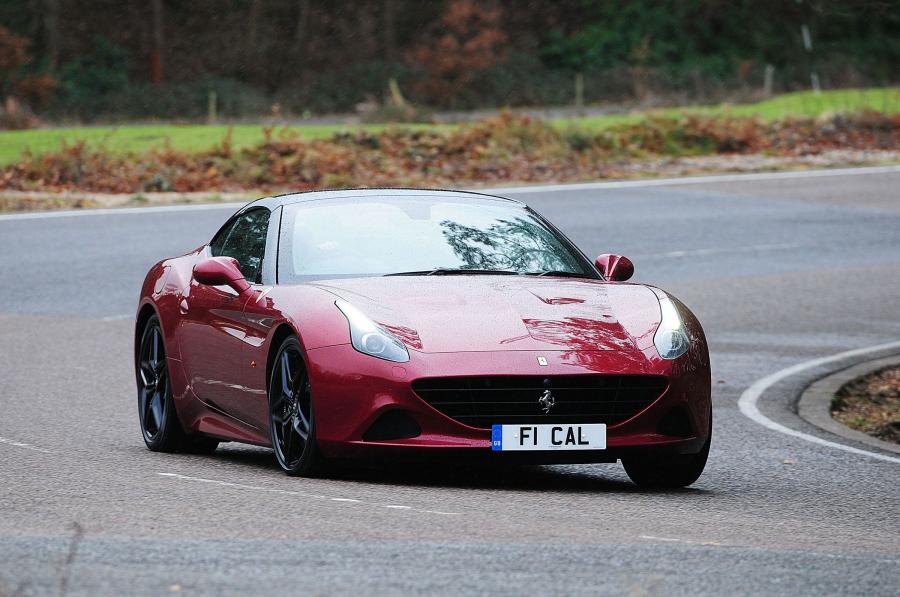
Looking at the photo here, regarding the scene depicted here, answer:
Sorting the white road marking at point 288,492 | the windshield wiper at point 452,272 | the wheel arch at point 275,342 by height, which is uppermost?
the windshield wiper at point 452,272

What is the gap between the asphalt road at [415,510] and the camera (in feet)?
17.5

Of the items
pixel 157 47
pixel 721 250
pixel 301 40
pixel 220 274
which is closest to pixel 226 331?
pixel 220 274

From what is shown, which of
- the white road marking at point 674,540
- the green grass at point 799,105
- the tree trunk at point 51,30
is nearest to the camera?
the white road marking at point 674,540

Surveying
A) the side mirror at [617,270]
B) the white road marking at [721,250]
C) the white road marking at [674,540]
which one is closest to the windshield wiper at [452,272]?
the side mirror at [617,270]

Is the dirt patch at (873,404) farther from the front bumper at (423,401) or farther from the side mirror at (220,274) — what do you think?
the side mirror at (220,274)

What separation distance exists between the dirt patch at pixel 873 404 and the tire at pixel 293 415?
497 centimetres

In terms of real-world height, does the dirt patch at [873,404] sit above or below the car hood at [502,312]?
below

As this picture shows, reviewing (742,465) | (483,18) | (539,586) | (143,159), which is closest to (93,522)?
(539,586)

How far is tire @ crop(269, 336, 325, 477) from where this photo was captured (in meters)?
7.69

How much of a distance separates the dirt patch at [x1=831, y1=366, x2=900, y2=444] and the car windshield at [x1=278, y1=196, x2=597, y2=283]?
144 inches

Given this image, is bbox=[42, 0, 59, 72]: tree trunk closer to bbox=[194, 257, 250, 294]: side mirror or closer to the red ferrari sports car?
the red ferrari sports car

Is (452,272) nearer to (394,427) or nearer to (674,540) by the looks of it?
(394,427)

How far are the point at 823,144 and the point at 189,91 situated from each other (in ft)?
99.5

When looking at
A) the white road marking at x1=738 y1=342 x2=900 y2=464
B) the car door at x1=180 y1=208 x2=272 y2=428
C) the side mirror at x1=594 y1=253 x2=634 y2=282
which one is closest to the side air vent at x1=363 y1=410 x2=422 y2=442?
the car door at x1=180 y1=208 x2=272 y2=428
